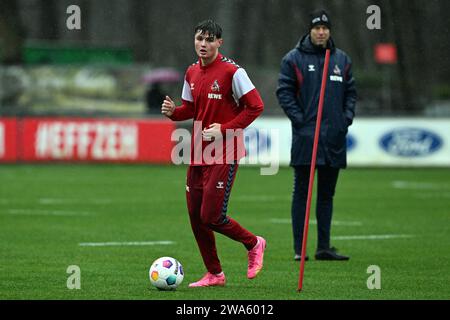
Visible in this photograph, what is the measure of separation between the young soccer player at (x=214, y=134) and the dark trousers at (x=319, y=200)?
2.21m

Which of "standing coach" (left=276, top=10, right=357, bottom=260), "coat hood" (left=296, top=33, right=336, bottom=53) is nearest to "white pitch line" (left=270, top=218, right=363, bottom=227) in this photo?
"standing coach" (left=276, top=10, right=357, bottom=260)

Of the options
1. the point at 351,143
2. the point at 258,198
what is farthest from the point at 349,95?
the point at 351,143

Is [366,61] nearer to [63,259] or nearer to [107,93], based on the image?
[107,93]

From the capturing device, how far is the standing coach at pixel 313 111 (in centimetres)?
1259

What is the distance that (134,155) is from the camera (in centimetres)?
2836

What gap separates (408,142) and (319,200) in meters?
15.1

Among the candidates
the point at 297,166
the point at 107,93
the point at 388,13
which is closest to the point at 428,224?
the point at 297,166

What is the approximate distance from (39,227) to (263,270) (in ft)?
15.8

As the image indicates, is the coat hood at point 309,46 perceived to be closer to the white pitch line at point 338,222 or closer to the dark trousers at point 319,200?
the dark trousers at point 319,200

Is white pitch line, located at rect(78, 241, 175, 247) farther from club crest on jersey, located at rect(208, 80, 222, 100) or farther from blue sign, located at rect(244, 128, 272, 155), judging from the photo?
blue sign, located at rect(244, 128, 272, 155)

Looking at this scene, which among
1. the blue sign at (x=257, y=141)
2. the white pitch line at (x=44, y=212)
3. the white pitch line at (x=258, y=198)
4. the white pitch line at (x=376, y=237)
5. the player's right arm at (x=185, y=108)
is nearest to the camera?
the player's right arm at (x=185, y=108)

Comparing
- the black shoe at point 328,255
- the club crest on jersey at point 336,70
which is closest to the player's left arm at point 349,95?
the club crest on jersey at point 336,70

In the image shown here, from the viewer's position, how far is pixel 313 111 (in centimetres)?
1260

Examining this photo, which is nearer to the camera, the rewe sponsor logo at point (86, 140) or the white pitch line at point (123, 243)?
the white pitch line at point (123, 243)
